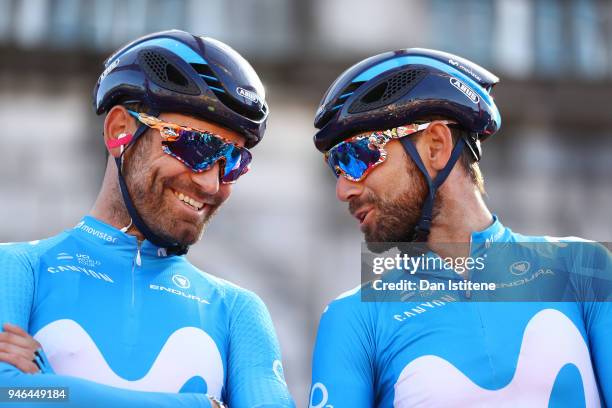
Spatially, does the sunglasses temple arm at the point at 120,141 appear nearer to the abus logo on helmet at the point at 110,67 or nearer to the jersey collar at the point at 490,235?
the abus logo on helmet at the point at 110,67

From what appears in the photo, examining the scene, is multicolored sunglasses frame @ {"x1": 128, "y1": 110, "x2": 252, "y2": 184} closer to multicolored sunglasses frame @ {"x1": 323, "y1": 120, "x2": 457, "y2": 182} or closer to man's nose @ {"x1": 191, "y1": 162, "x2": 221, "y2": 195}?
man's nose @ {"x1": 191, "y1": 162, "x2": 221, "y2": 195}

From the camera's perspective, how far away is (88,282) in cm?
502

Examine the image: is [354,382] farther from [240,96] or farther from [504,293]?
[240,96]

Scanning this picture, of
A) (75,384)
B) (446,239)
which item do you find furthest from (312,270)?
(75,384)

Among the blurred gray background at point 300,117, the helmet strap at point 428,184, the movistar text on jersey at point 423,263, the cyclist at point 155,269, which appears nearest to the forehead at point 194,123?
the cyclist at point 155,269

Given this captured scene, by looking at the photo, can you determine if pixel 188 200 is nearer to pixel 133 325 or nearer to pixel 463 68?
pixel 133 325

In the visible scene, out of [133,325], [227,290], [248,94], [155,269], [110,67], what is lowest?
[133,325]

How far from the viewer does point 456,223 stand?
215 inches

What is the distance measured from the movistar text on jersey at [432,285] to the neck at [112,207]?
4.14 ft

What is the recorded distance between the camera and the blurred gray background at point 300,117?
13695 millimetres

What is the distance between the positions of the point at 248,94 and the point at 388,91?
2.43ft

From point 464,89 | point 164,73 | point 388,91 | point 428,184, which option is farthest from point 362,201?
point 164,73

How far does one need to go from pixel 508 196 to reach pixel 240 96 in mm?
9624
